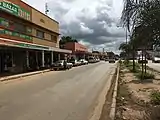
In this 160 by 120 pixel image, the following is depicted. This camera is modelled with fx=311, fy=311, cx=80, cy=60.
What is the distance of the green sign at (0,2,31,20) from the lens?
102 ft

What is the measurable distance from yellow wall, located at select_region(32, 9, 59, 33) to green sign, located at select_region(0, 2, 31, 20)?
9.48 ft

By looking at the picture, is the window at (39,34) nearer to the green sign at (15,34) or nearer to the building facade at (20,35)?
the building facade at (20,35)

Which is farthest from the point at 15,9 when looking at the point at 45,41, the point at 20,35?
the point at 45,41

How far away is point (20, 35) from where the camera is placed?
120 ft

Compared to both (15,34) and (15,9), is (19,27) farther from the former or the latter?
(15,9)

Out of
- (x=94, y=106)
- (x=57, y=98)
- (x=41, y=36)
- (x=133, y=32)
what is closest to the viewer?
(x=133, y=32)

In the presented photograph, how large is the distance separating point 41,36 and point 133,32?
39.3 m

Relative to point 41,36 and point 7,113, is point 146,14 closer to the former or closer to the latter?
point 7,113

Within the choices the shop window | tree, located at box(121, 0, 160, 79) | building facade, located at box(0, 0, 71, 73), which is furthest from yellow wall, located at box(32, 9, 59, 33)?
tree, located at box(121, 0, 160, 79)

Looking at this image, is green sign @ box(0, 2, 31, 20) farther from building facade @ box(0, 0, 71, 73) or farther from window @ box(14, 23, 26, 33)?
window @ box(14, 23, 26, 33)

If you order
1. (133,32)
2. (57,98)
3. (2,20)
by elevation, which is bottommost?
(57,98)

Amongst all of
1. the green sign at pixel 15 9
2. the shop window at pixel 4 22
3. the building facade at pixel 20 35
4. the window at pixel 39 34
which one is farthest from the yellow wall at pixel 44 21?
the shop window at pixel 4 22

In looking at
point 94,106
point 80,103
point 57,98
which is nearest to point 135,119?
point 94,106

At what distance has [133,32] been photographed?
7945mm
